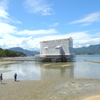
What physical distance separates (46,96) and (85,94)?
4.59 meters

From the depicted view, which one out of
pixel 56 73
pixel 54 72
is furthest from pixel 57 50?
pixel 56 73

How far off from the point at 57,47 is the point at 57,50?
208 centimetres

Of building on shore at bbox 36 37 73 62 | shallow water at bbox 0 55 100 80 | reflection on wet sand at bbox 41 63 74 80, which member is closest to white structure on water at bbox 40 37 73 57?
building on shore at bbox 36 37 73 62

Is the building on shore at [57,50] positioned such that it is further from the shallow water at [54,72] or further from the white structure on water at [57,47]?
the shallow water at [54,72]

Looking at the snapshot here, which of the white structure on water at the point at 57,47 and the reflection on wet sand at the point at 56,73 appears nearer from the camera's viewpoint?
the reflection on wet sand at the point at 56,73

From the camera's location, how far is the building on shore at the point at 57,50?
74.9 meters

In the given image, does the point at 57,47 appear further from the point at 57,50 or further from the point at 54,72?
the point at 54,72

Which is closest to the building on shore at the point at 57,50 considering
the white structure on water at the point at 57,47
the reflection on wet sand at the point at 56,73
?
the white structure on water at the point at 57,47

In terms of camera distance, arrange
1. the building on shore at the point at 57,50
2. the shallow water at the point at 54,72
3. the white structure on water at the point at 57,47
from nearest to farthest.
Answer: the shallow water at the point at 54,72
the building on shore at the point at 57,50
the white structure on water at the point at 57,47

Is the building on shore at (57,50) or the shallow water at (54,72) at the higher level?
the building on shore at (57,50)

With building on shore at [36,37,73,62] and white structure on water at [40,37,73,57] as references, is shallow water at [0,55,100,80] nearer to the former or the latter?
building on shore at [36,37,73,62]

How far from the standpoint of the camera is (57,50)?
3108 inches

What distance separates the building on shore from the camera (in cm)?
7494

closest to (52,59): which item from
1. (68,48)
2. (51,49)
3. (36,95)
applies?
(51,49)
